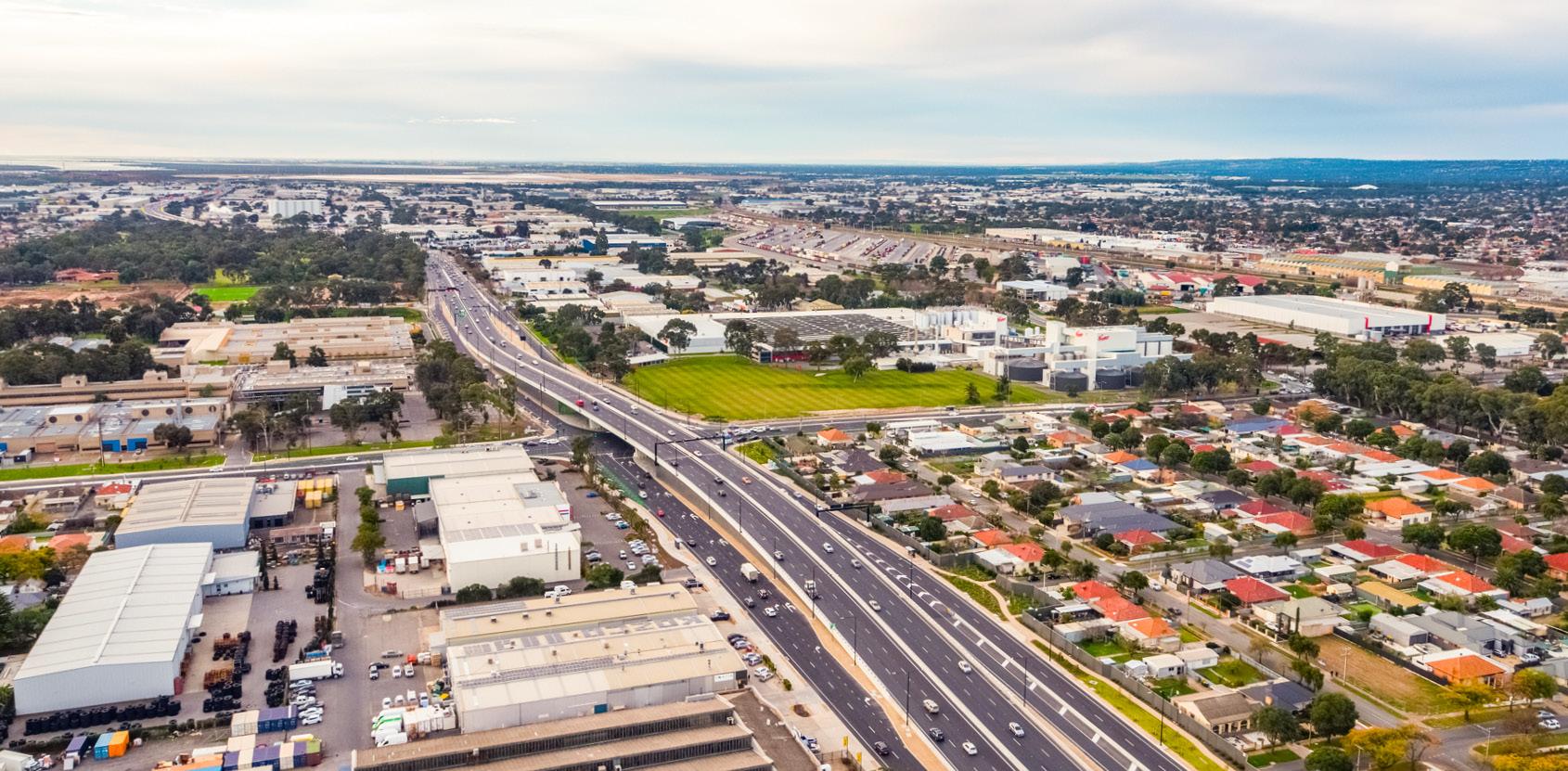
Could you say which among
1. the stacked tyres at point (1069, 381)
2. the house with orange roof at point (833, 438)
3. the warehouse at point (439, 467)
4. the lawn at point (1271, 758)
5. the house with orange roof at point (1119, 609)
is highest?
the stacked tyres at point (1069, 381)

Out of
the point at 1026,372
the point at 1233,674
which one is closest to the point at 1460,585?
the point at 1233,674

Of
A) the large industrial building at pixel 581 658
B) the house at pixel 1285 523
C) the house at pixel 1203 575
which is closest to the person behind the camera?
the large industrial building at pixel 581 658

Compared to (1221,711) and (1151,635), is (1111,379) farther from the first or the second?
(1221,711)

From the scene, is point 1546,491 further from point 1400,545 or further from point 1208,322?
point 1208,322

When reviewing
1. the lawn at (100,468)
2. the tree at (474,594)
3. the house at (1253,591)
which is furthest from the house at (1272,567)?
the lawn at (100,468)

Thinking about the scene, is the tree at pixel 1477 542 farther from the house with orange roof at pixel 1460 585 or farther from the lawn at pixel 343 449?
the lawn at pixel 343 449

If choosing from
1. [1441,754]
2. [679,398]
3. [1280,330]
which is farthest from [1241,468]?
[1280,330]
